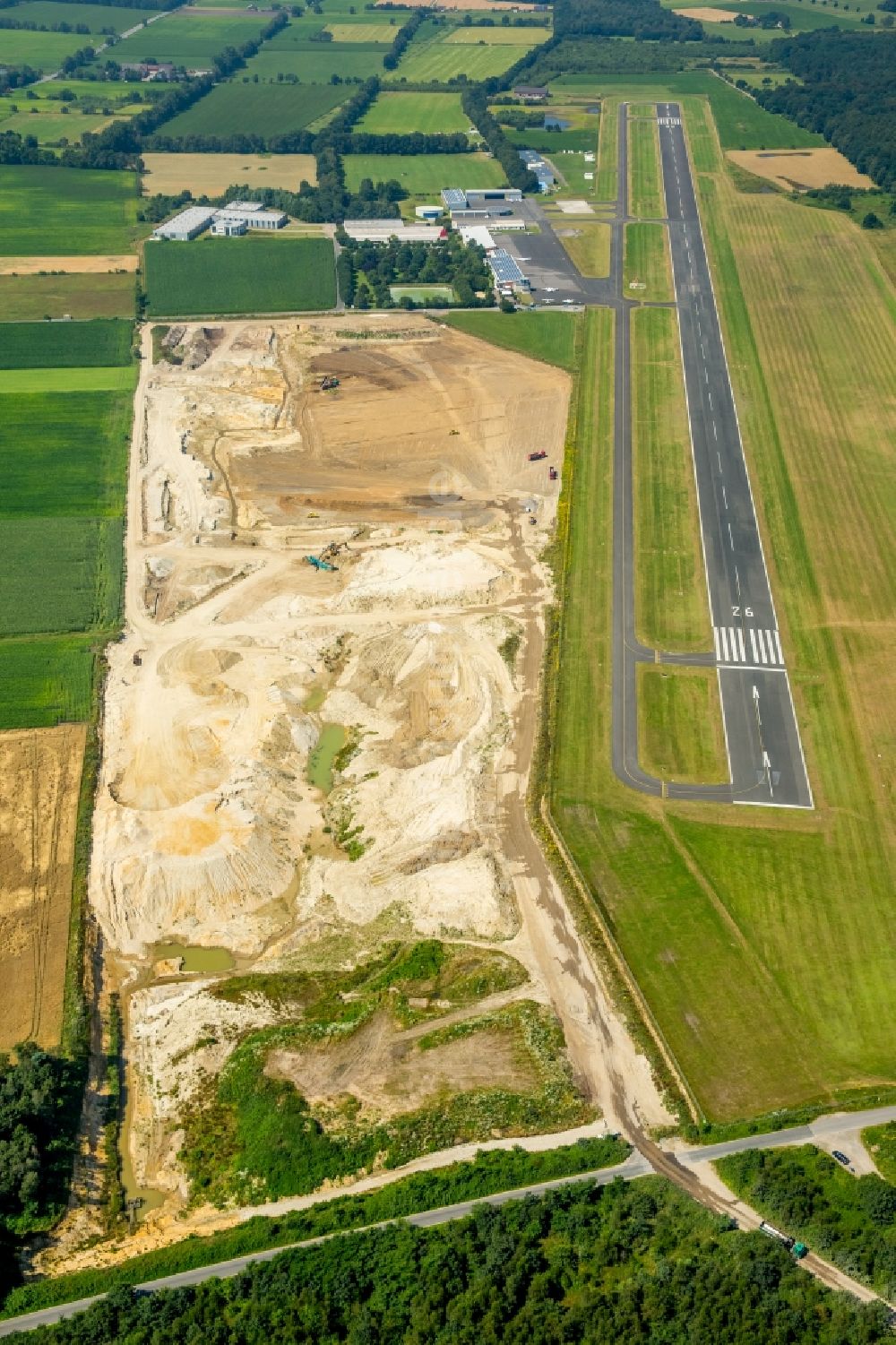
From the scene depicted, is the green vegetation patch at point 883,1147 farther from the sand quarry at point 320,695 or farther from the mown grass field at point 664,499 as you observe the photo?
the mown grass field at point 664,499

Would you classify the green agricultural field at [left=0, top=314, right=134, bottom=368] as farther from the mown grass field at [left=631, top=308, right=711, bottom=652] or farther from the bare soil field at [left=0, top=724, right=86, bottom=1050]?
the bare soil field at [left=0, top=724, right=86, bottom=1050]

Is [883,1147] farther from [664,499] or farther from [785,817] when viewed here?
[664,499]

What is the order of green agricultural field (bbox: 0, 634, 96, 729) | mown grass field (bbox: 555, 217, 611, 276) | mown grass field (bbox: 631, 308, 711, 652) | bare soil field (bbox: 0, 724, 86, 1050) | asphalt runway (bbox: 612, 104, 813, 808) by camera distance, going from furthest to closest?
mown grass field (bbox: 555, 217, 611, 276) → mown grass field (bbox: 631, 308, 711, 652) → green agricultural field (bbox: 0, 634, 96, 729) → asphalt runway (bbox: 612, 104, 813, 808) → bare soil field (bbox: 0, 724, 86, 1050)

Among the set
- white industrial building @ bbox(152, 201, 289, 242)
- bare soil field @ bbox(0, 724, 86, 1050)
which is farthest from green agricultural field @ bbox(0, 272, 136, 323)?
bare soil field @ bbox(0, 724, 86, 1050)

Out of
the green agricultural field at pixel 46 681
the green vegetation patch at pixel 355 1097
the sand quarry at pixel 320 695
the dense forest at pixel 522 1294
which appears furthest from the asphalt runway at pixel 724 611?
the green agricultural field at pixel 46 681

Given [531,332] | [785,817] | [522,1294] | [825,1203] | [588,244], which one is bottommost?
[522,1294]

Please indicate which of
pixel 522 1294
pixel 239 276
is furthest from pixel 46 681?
pixel 239 276
